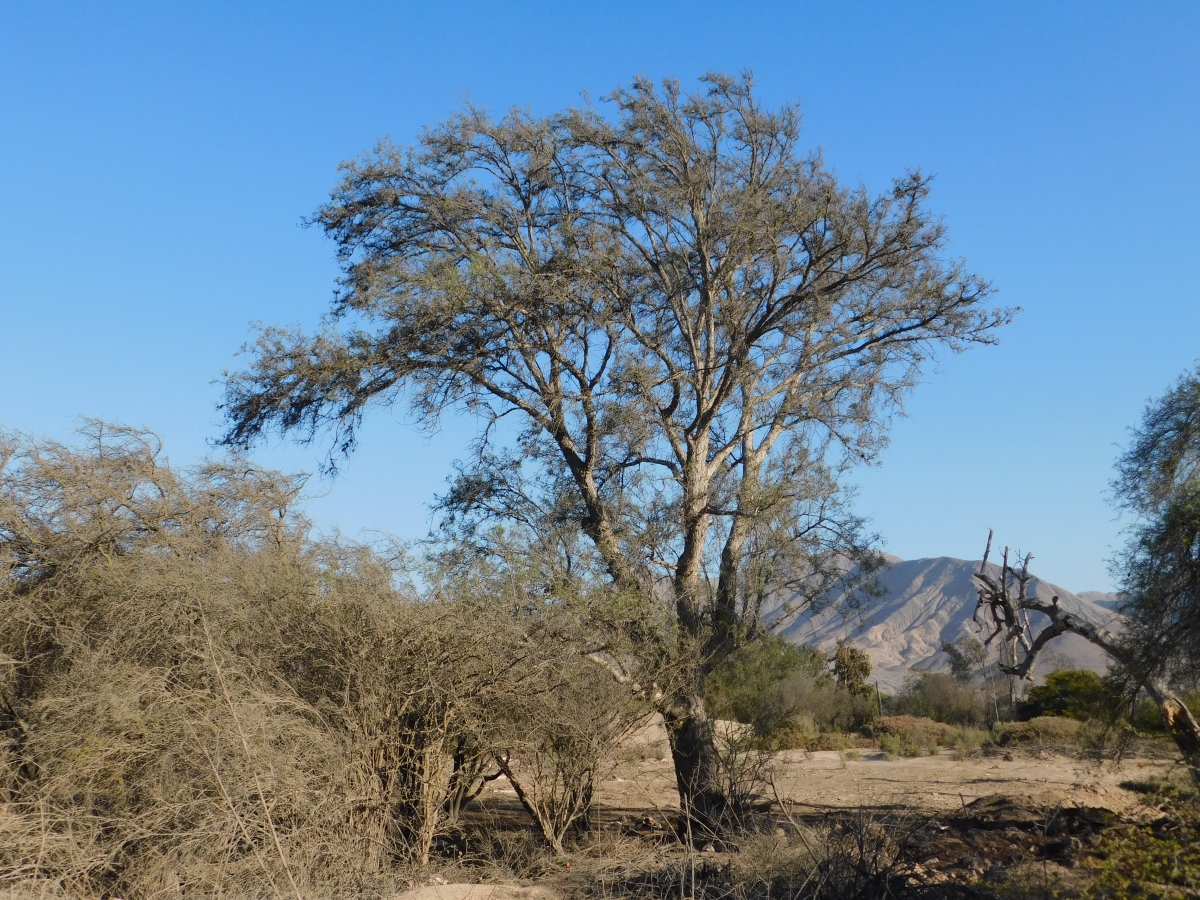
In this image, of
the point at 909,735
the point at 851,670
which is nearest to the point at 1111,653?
the point at 909,735

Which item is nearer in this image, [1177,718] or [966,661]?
[1177,718]

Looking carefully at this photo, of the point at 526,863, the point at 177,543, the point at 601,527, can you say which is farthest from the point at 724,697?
the point at 177,543

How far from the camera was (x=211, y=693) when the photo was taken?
9.94 m

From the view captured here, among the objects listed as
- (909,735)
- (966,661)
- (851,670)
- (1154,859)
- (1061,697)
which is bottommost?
(909,735)

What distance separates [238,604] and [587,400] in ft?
19.4

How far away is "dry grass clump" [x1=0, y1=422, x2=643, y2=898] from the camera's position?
29.7 feet

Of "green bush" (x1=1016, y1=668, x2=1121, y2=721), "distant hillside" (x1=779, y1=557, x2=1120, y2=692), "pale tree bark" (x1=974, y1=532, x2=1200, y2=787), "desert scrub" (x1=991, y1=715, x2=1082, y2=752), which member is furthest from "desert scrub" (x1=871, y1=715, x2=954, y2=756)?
"distant hillside" (x1=779, y1=557, x2=1120, y2=692)

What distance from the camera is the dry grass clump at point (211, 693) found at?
9055 mm

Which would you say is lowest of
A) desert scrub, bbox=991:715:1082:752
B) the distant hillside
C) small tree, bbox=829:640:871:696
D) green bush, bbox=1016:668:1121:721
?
desert scrub, bbox=991:715:1082:752

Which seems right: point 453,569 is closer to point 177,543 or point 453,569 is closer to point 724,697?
point 177,543

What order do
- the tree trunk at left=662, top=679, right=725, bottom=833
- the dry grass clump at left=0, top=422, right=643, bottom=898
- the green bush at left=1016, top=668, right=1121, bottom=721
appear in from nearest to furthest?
the dry grass clump at left=0, top=422, right=643, bottom=898, the tree trunk at left=662, top=679, right=725, bottom=833, the green bush at left=1016, top=668, right=1121, bottom=721

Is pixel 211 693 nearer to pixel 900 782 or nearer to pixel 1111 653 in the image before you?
pixel 1111 653

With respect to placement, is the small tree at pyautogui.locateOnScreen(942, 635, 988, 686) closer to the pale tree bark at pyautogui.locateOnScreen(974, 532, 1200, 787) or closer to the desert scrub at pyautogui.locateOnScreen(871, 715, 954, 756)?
the desert scrub at pyautogui.locateOnScreen(871, 715, 954, 756)

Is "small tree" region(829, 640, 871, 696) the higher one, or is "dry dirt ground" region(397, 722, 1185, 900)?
"small tree" region(829, 640, 871, 696)
